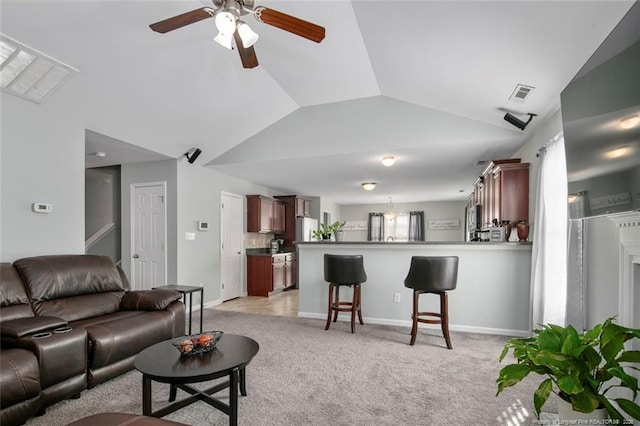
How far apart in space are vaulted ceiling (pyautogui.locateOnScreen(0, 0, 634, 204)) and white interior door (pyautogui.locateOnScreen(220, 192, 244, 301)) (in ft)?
2.47

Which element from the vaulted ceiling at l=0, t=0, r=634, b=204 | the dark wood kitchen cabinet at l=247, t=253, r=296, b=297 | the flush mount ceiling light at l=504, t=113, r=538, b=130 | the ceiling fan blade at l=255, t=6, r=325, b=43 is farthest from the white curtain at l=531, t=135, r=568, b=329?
the dark wood kitchen cabinet at l=247, t=253, r=296, b=297

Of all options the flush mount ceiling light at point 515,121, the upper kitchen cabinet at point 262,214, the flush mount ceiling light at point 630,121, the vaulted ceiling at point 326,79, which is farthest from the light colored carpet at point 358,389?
the upper kitchen cabinet at point 262,214

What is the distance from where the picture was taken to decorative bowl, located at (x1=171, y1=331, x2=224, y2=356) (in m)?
1.97

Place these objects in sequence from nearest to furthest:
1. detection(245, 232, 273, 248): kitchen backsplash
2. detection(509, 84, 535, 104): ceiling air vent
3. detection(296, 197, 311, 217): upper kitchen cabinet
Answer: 1. detection(509, 84, 535, 104): ceiling air vent
2. detection(245, 232, 273, 248): kitchen backsplash
3. detection(296, 197, 311, 217): upper kitchen cabinet

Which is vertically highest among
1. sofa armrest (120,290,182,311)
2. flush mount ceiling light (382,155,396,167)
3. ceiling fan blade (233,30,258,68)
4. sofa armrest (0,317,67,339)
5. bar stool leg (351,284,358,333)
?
ceiling fan blade (233,30,258,68)

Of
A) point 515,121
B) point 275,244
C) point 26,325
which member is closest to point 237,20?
point 26,325

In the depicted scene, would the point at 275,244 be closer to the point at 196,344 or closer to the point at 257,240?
the point at 257,240

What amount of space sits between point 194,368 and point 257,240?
208 inches

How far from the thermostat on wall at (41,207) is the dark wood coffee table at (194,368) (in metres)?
2.21

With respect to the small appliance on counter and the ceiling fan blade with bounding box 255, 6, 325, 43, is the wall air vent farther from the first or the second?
the small appliance on counter

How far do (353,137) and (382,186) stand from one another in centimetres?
306

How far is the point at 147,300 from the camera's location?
3.12m

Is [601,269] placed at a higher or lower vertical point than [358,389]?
higher

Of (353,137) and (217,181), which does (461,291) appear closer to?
(353,137)
